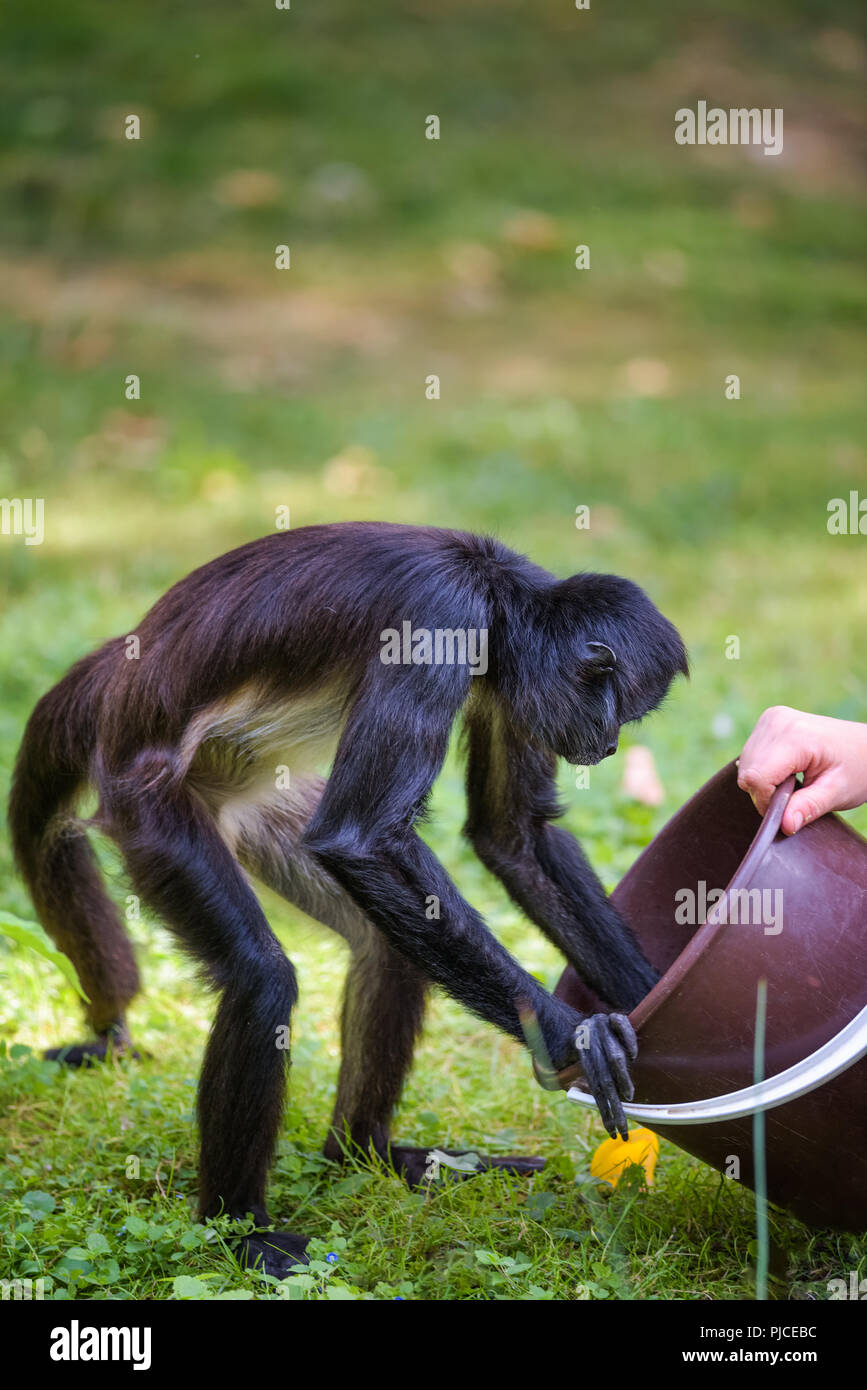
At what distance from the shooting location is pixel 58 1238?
342cm

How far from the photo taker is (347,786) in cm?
324

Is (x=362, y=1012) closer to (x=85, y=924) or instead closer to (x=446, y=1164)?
(x=446, y=1164)

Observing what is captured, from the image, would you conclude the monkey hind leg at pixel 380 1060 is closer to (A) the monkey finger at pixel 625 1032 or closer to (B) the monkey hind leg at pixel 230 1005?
(B) the monkey hind leg at pixel 230 1005

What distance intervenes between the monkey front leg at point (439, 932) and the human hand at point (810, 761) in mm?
677

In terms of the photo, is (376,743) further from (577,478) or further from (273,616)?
(577,478)

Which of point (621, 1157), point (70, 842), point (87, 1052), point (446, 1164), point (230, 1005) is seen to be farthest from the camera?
point (87, 1052)

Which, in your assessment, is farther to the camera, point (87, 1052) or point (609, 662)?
point (87, 1052)

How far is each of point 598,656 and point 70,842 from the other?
166 centimetres

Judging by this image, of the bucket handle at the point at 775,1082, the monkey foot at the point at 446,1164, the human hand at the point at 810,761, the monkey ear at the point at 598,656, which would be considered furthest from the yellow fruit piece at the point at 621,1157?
the monkey ear at the point at 598,656

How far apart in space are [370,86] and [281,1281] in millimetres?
14912

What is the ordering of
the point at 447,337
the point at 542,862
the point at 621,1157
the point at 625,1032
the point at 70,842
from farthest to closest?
the point at 447,337, the point at 70,842, the point at 542,862, the point at 621,1157, the point at 625,1032

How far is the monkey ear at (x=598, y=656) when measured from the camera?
11.4ft

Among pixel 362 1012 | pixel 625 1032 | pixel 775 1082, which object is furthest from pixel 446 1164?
pixel 775 1082

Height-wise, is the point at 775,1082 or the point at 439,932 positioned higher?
the point at 439,932
